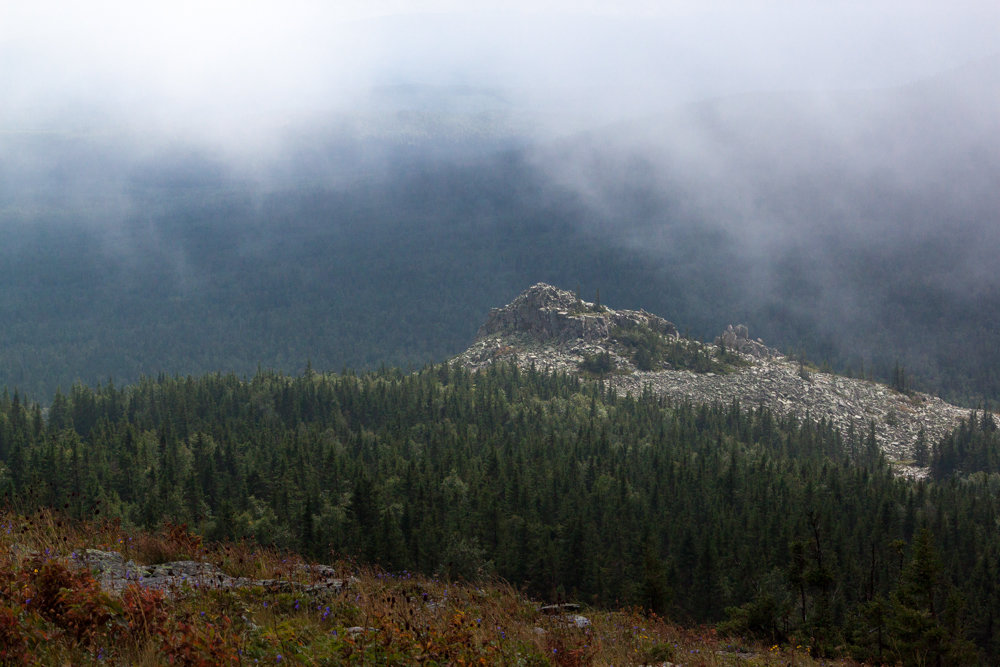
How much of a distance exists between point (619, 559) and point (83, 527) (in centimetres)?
9924

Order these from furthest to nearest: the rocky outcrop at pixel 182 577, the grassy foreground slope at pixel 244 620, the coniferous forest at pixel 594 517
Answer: the coniferous forest at pixel 594 517 < the rocky outcrop at pixel 182 577 < the grassy foreground slope at pixel 244 620

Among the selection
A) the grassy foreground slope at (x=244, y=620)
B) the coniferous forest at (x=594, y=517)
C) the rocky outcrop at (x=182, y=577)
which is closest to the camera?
the grassy foreground slope at (x=244, y=620)

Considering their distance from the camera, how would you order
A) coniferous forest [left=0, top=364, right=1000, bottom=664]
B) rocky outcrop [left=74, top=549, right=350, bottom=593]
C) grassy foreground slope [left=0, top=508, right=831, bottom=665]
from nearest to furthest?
grassy foreground slope [left=0, top=508, right=831, bottom=665] < rocky outcrop [left=74, top=549, right=350, bottom=593] < coniferous forest [left=0, top=364, right=1000, bottom=664]

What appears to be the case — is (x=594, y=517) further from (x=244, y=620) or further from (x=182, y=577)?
(x=244, y=620)

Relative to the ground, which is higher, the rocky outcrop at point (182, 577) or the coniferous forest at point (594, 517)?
the rocky outcrop at point (182, 577)

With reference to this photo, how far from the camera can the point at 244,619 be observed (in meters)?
18.7

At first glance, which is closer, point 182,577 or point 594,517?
point 182,577

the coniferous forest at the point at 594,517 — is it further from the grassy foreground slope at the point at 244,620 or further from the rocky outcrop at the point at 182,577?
the rocky outcrop at the point at 182,577

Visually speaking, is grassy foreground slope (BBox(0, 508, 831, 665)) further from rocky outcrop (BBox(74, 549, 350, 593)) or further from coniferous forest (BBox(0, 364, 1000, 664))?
coniferous forest (BBox(0, 364, 1000, 664))

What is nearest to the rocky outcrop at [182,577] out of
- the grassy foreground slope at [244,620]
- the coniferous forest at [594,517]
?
the grassy foreground slope at [244,620]

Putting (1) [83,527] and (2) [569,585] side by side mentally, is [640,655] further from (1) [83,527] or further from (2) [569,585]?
(2) [569,585]

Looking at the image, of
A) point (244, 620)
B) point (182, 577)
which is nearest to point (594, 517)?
point (182, 577)

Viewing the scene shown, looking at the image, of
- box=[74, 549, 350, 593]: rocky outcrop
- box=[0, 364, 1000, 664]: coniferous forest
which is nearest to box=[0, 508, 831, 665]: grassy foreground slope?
box=[74, 549, 350, 593]: rocky outcrop

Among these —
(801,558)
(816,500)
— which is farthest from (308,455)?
(801,558)
